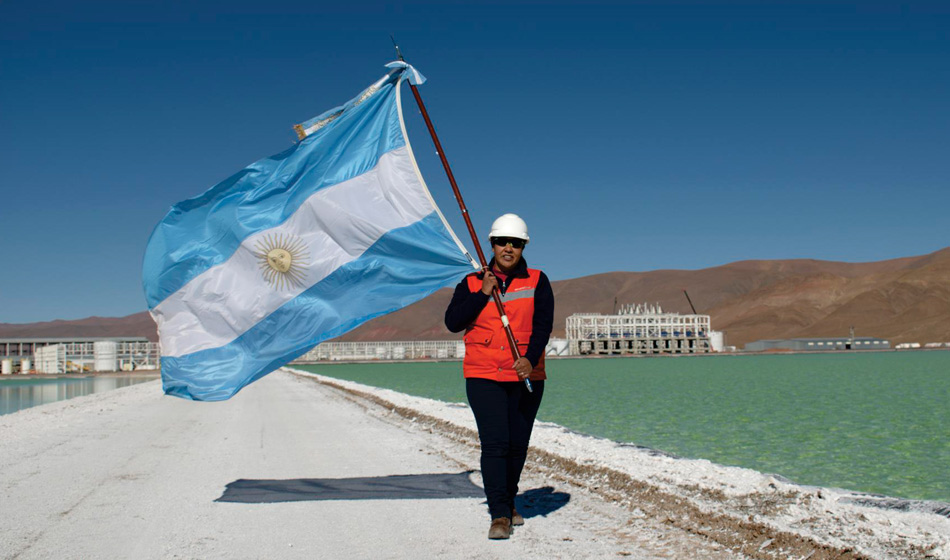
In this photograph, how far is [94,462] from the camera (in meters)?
12.3

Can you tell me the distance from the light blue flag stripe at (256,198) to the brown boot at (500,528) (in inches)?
152

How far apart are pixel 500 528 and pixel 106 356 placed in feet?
539

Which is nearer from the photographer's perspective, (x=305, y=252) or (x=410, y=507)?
(x=410, y=507)

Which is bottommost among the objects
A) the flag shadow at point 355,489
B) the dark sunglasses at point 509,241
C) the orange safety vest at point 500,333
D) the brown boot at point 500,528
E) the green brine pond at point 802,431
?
the green brine pond at point 802,431

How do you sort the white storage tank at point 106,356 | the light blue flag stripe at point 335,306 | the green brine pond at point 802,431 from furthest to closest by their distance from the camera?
the white storage tank at point 106,356 → the green brine pond at point 802,431 → the light blue flag stripe at point 335,306

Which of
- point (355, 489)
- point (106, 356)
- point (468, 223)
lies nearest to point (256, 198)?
point (468, 223)

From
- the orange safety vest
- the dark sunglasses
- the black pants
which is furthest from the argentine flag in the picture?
the black pants

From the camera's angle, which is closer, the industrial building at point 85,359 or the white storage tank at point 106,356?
the industrial building at point 85,359

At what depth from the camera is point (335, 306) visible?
8.48 m

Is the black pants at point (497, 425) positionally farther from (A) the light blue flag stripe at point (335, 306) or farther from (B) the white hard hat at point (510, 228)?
(A) the light blue flag stripe at point (335, 306)

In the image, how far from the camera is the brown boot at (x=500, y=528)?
21.1 feet

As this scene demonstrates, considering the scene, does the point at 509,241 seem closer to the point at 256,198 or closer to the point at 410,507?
the point at 410,507

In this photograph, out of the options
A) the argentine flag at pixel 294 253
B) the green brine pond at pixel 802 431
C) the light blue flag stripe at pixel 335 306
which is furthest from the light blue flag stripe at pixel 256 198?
the green brine pond at pixel 802 431

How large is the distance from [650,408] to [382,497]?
23.2m
